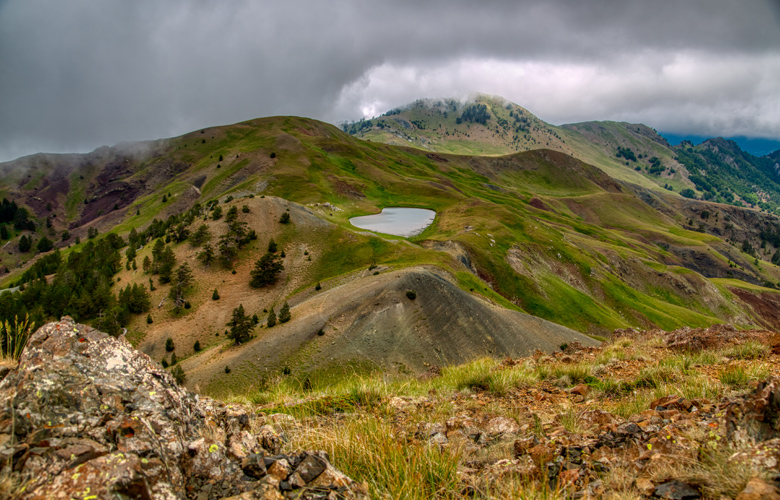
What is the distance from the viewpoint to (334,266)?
53.6 meters

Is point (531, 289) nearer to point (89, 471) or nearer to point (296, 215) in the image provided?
point (296, 215)

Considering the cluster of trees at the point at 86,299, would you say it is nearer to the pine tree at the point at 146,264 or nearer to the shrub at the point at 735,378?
the pine tree at the point at 146,264

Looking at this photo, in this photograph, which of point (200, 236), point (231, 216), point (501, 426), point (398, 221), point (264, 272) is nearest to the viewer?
point (501, 426)

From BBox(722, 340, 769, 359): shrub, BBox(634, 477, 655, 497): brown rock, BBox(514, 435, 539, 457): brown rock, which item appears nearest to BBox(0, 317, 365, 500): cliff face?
BBox(514, 435, 539, 457): brown rock

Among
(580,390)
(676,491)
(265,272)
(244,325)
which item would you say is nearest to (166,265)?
(265,272)

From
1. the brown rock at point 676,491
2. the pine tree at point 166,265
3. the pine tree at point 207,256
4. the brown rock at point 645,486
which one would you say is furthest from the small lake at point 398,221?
the brown rock at point 676,491

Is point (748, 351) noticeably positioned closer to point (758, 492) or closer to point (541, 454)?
point (541, 454)

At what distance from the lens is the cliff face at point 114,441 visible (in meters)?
2.13

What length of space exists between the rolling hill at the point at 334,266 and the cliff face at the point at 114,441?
20207 mm

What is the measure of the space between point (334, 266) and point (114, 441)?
51.4 metres

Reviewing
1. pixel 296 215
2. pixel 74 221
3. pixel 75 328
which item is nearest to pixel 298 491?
pixel 75 328

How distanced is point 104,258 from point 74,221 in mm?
106502

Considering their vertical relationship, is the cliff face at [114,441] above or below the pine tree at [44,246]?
below

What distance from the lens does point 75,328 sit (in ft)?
12.2
